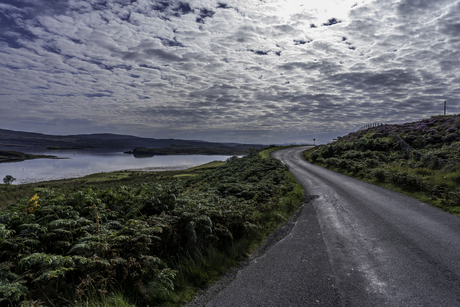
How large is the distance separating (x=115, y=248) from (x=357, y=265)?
5659mm

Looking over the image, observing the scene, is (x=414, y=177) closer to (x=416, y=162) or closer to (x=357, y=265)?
(x=416, y=162)

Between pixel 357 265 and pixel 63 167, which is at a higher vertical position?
pixel 357 265

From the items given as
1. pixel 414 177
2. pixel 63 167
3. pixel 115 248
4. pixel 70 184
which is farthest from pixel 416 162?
pixel 63 167

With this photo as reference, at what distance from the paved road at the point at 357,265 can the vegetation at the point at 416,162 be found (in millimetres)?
4244

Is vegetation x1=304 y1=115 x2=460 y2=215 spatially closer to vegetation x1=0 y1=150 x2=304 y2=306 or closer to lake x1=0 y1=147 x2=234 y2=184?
vegetation x1=0 y1=150 x2=304 y2=306

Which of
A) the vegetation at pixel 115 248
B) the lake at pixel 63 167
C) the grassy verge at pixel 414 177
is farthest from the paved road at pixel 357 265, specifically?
the lake at pixel 63 167

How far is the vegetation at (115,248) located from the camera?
150 inches

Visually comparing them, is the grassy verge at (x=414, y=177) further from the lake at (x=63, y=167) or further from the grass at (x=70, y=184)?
the lake at (x=63, y=167)

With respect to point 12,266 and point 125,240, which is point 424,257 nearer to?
point 125,240

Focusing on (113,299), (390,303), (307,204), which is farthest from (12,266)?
(307,204)

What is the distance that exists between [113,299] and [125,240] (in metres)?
1.16

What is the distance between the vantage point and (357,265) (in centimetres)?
589

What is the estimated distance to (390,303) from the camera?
14.2 feet

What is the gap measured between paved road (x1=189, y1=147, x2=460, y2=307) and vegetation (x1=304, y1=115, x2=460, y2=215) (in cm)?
424
